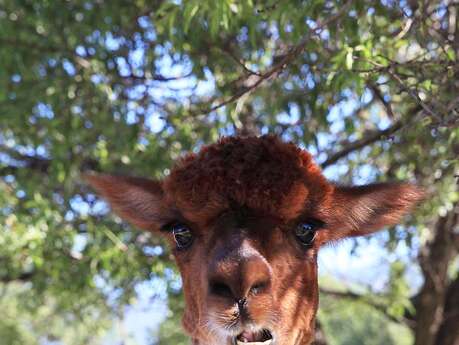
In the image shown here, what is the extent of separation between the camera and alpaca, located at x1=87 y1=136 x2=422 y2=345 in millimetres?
2615

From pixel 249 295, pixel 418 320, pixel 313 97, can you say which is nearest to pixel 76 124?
pixel 313 97

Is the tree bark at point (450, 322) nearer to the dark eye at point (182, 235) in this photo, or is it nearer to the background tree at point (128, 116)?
the background tree at point (128, 116)

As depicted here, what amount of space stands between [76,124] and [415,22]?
11.3 ft

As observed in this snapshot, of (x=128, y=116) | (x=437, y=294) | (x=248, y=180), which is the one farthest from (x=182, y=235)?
(x=437, y=294)

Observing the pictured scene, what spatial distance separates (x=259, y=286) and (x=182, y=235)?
2.54 ft

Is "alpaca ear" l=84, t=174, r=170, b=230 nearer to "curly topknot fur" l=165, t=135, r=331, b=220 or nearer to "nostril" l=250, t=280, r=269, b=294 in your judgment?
"curly topknot fur" l=165, t=135, r=331, b=220

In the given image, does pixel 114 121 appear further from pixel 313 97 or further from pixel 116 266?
pixel 313 97

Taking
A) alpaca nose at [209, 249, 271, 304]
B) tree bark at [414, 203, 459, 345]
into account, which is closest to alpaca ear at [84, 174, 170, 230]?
alpaca nose at [209, 249, 271, 304]

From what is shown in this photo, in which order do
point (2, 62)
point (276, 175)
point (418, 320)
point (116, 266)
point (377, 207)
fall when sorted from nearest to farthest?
point (276, 175)
point (377, 207)
point (2, 62)
point (116, 266)
point (418, 320)

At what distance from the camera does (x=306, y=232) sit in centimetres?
320

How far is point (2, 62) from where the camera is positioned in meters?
5.94

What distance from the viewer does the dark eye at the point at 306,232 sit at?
10.4 feet

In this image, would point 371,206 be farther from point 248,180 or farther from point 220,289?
point 220,289

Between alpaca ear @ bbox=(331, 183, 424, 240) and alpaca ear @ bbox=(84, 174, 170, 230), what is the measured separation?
3.29 feet
